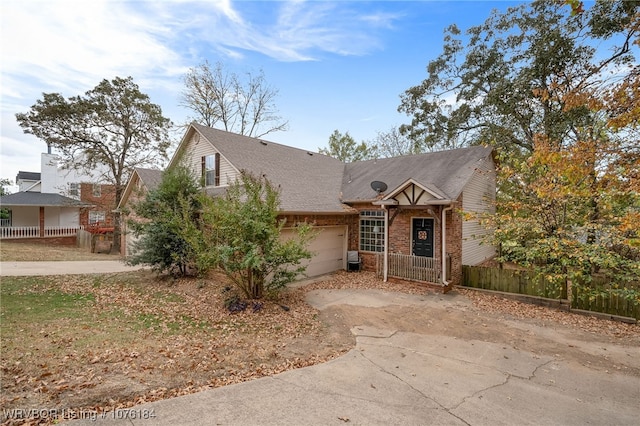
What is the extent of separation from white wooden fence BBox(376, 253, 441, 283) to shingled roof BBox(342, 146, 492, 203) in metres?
2.50

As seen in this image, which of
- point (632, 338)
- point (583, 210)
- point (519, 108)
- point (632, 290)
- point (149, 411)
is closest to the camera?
point (149, 411)

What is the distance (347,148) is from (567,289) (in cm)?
2675

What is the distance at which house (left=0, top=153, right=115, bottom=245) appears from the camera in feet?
75.7

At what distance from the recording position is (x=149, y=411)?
3.70 m

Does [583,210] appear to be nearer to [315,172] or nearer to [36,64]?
[315,172]

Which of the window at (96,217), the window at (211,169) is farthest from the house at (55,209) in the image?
the window at (211,169)

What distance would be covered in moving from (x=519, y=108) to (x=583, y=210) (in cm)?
500

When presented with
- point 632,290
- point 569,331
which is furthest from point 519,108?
point 569,331

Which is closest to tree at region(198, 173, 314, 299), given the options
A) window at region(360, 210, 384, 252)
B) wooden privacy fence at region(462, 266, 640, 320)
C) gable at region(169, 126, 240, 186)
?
gable at region(169, 126, 240, 186)

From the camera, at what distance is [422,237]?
12.6 m

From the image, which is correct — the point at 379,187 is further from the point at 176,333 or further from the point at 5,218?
the point at 5,218

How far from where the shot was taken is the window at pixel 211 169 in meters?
13.7

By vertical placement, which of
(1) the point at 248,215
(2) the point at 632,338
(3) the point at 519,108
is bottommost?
(2) the point at 632,338

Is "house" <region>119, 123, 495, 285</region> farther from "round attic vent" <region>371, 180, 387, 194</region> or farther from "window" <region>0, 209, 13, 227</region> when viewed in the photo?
"window" <region>0, 209, 13, 227</region>
